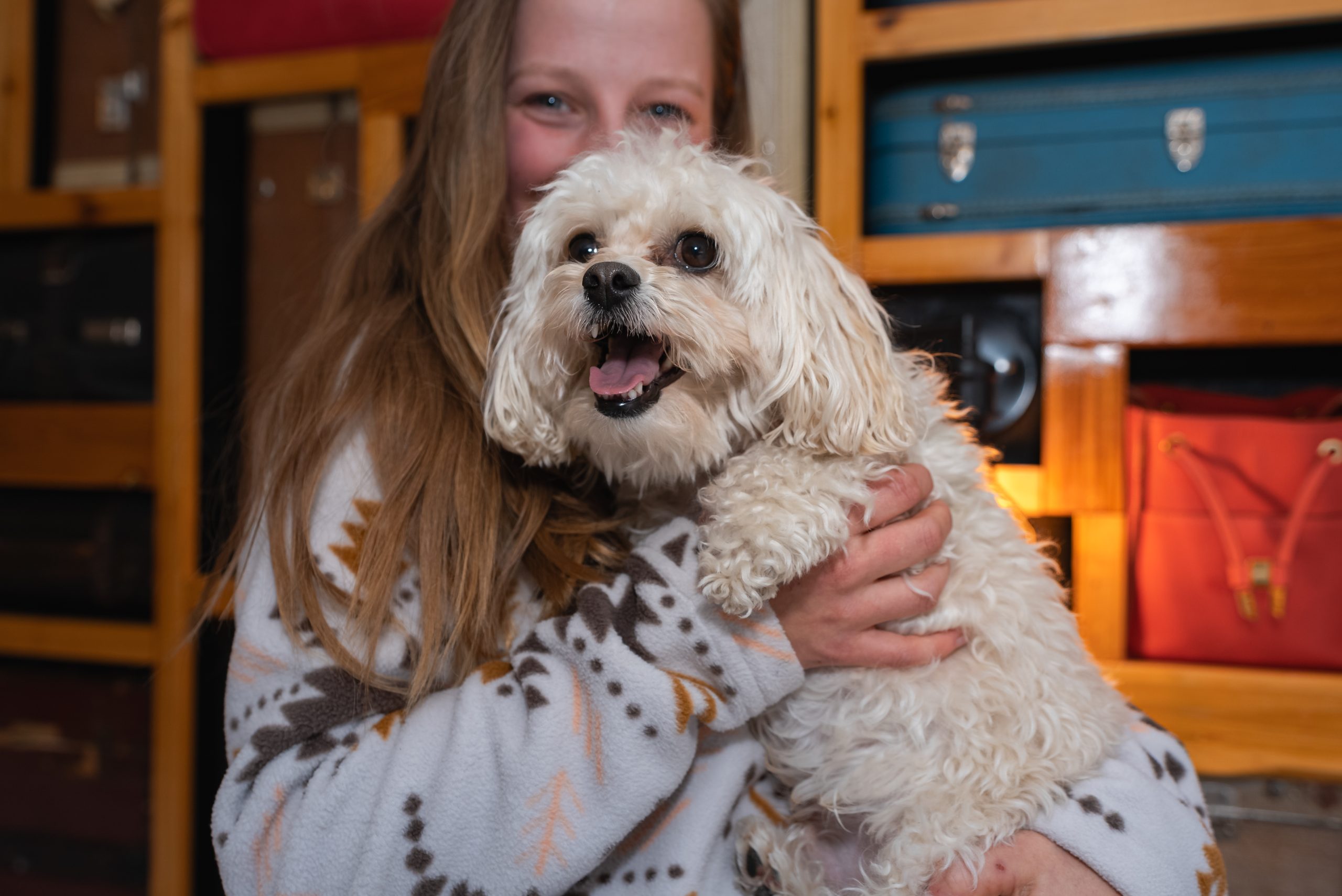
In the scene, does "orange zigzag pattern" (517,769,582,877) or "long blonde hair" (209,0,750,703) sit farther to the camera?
"long blonde hair" (209,0,750,703)

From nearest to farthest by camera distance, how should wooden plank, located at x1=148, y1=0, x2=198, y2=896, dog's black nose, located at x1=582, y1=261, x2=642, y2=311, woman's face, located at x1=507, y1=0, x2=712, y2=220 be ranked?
dog's black nose, located at x1=582, y1=261, x2=642, y2=311
woman's face, located at x1=507, y1=0, x2=712, y2=220
wooden plank, located at x1=148, y1=0, x2=198, y2=896

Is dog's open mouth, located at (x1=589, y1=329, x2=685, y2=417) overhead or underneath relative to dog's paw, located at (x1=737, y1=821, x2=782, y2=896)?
overhead

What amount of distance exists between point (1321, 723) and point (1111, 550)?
43 centimetres

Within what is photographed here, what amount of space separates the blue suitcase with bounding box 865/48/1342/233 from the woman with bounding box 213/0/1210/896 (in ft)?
2.30

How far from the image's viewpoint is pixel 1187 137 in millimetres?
1586

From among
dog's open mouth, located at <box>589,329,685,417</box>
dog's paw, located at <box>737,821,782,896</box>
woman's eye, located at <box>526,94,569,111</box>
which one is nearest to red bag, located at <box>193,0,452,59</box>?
woman's eye, located at <box>526,94,569,111</box>

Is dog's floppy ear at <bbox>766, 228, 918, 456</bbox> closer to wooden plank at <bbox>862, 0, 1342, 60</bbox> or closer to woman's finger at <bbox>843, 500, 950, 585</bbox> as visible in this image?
woman's finger at <bbox>843, 500, 950, 585</bbox>

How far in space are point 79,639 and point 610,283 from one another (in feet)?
6.45

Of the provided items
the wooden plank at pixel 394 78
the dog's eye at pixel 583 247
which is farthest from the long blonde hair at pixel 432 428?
the wooden plank at pixel 394 78

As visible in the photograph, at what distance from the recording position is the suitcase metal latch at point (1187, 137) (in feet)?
5.18

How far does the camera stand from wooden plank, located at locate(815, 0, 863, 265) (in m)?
1.68

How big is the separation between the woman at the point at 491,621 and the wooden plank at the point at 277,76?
88cm

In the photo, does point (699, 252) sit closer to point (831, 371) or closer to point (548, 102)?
point (831, 371)

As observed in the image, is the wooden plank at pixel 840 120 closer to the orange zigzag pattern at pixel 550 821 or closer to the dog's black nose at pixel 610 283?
the dog's black nose at pixel 610 283
